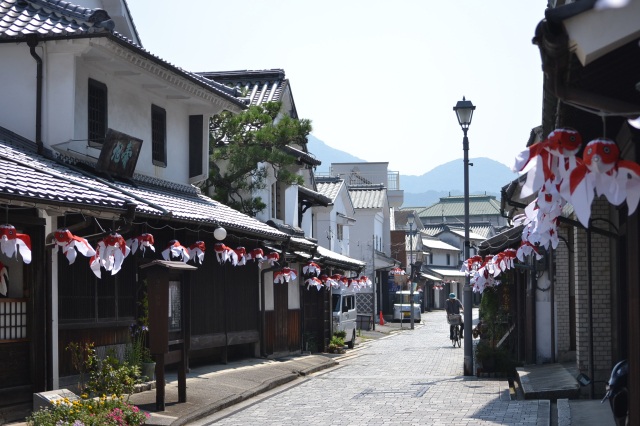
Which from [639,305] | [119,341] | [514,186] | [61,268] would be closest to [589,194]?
[639,305]

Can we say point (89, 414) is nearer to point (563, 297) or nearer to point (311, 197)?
point (563, 297)

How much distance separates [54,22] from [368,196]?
51.3m

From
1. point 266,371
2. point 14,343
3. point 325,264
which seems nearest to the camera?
point 14,343

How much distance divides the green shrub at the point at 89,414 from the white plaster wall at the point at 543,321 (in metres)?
13.2

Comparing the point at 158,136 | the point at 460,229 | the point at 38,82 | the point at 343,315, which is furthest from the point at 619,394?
the point at 460,229

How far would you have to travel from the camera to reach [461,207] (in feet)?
455

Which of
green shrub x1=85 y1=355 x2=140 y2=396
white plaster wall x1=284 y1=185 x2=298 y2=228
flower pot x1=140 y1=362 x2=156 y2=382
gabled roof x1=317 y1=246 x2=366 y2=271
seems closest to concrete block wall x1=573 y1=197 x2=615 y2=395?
green shrub x1=85 y1=355 x2=140 y2=396

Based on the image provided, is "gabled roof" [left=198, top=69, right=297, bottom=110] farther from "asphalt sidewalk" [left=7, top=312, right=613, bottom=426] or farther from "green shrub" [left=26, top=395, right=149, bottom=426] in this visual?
"green shrub" [left=26, top=395, right=149, bottom=426]

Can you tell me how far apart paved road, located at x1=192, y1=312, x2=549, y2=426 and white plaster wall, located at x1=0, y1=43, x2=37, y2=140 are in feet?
22.6

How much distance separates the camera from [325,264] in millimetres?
34906

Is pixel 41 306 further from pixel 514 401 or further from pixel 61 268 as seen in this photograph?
pixel 514 401

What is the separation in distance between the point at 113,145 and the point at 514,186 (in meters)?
9.03

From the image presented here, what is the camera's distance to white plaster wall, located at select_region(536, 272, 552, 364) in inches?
931

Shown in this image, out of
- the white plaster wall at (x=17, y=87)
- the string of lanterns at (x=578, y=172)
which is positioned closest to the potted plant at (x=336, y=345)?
the white plaster wall at (x=17, y=87)
